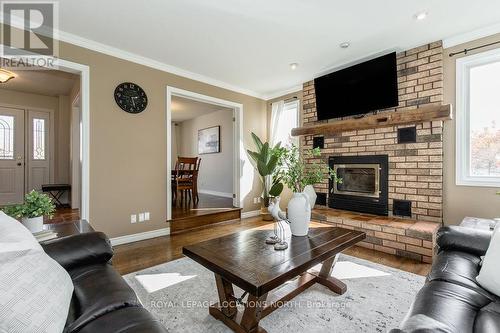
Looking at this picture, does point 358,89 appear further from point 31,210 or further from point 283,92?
point 31,210

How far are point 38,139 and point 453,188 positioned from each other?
25.3ft

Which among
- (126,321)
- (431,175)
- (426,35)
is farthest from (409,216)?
(126,321)

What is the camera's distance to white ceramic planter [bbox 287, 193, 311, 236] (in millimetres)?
1998

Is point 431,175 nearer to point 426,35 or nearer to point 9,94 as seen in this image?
point 426,35

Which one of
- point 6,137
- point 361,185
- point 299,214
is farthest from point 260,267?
point 6,137

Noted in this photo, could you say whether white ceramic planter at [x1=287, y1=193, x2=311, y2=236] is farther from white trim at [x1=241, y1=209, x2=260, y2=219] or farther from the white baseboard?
the white baseboard

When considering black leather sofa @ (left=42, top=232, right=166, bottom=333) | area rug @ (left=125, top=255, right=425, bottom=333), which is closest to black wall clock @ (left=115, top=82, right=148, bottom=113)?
area rug @ (left=125, top=255, right=425, bottom=333)

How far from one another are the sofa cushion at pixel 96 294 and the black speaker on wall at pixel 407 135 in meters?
3.54

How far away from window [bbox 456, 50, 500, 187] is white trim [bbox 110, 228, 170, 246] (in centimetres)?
399

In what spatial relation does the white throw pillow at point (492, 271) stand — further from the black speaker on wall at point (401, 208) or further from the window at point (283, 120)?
the window at point (283, 120)

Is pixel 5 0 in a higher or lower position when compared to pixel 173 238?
higher

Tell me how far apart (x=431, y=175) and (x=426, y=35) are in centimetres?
170

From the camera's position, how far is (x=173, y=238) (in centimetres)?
363

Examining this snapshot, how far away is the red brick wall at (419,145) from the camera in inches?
122
